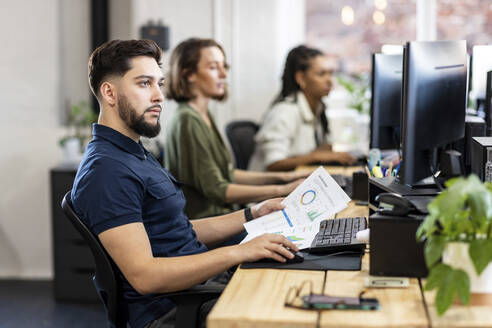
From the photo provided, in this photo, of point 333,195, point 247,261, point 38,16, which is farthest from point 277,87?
point 247,261

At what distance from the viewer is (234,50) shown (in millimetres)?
4488

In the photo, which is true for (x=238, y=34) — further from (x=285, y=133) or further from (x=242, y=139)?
(x=285, y=133)

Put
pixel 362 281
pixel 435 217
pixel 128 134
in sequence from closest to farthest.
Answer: pixel 435 217 < pixel 362 281 < pixel 128 134

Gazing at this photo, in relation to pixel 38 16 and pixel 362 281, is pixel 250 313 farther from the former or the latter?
pixel 38 16

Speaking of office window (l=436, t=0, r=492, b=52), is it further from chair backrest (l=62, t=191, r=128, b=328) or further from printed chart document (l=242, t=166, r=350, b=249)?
chair backrest (l=62, t=191, r=128, b=328)

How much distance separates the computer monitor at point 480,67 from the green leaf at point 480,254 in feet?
4.48

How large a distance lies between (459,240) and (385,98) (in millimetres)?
1568

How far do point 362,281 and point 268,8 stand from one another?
3131mm

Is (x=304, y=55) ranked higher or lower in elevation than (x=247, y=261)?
higher

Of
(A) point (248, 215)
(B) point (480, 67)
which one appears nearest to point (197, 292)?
(A) point (248, 215)

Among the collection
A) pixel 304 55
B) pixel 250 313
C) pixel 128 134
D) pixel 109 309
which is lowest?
pixel 109 309

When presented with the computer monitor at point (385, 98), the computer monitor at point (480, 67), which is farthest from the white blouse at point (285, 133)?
the computer monitor at point (480, 67)

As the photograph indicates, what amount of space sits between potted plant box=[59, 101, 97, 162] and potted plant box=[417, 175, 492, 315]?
2913mm

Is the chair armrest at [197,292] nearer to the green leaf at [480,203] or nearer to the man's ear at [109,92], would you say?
the man's ear at [109,92]
